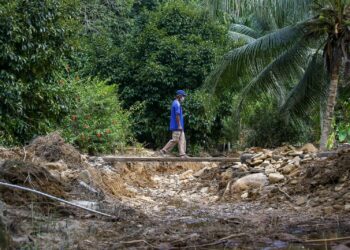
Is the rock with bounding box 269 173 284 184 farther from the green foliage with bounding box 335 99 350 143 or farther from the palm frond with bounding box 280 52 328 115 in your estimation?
the green foliage with bounding box 335 99 350 143

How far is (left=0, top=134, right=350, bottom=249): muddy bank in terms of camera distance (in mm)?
7418

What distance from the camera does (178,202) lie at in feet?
37.5

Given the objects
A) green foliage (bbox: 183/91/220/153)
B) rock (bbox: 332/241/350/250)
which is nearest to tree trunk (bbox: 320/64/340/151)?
green foliage (bbox: 183/91/220/153)

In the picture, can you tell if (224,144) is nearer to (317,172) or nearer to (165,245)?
(317,172)

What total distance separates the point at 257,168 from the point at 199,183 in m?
1.58

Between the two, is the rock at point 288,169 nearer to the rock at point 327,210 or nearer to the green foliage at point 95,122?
the rock at point 327,210

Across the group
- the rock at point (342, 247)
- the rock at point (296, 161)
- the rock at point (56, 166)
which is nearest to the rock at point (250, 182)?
the rock at point (296, 161)

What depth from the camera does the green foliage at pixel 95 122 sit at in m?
16.0

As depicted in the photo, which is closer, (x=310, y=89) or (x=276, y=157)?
(x=276, y=157)

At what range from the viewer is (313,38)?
51.3 feet

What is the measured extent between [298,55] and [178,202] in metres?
6.41

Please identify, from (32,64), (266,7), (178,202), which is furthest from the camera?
(266,7)

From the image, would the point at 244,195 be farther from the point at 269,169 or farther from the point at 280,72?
the point at 280,72

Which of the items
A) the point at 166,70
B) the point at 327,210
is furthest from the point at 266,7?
the point at 166,70
